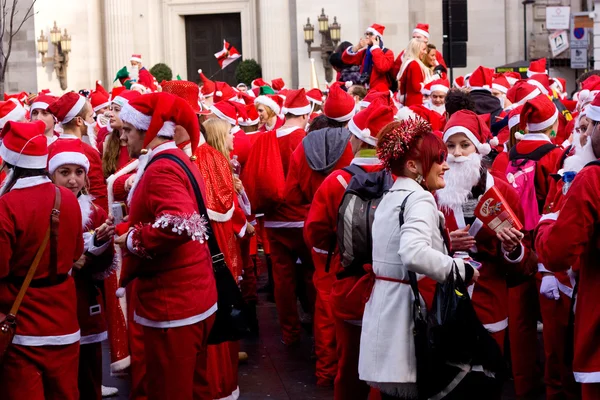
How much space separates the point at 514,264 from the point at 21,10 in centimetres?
2657

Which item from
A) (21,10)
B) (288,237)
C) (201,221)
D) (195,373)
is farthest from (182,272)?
(21,10)

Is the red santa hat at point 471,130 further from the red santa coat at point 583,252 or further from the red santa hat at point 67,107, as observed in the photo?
the red santa hat at point 67,107

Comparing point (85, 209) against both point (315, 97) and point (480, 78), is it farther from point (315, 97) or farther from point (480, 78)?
point (315, 97)

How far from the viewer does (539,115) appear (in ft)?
26.5

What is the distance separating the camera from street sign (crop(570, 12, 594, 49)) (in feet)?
77.2

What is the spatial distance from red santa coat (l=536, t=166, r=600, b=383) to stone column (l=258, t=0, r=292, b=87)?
74.5ft

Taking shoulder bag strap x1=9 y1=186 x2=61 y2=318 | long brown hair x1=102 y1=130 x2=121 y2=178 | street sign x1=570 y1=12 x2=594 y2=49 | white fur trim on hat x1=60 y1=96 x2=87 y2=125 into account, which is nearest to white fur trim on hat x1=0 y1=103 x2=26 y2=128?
long brown hair x1=102 y1=130 x2=121 y2=178

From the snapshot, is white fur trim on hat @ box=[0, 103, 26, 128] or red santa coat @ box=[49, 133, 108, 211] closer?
red santa coat @ box=[49, 133, 108, 211]

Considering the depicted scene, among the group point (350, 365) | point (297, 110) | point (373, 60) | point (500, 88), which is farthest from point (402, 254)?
point (373, 60)

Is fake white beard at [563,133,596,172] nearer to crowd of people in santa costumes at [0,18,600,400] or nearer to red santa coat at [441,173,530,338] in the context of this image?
crowd of people in santa costumes at [0,18,600,400]

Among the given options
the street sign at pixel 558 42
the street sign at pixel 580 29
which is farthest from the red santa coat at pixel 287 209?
the street sign at pixel 558 42

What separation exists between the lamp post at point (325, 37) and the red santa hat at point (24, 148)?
20751 mm

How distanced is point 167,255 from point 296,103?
436 centimetres

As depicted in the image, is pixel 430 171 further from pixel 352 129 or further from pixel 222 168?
pixel 222 168
